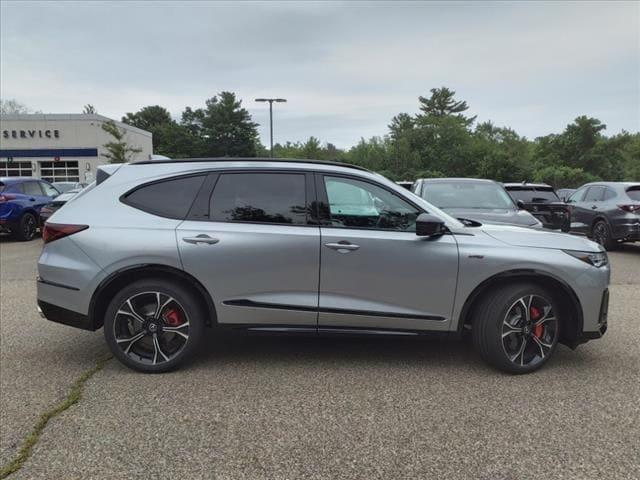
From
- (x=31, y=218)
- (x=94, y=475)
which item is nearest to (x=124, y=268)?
(x=94, y=475)

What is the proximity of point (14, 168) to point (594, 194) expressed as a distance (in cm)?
4196

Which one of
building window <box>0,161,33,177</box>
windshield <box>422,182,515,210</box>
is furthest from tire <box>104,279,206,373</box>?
building window <box>0,161,33,177</box>

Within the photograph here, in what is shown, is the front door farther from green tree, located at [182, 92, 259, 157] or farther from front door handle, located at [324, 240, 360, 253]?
green tree, located at [182, 92, 259, 157]

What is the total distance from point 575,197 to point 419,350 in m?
10.3

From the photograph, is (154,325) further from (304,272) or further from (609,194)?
(609,194)

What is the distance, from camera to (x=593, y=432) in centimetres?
310

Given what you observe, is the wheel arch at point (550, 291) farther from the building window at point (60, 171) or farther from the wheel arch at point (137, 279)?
the building window at point (60, 171)

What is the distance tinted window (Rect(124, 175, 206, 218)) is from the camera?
4.05 meters

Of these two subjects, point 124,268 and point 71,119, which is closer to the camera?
point 124,268

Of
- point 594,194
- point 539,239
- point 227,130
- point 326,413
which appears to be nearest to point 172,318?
point 326,413

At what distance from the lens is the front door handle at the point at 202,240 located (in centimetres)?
390

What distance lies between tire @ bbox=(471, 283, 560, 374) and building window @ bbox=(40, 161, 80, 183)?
4257cm

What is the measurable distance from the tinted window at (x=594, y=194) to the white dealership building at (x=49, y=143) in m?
37.1

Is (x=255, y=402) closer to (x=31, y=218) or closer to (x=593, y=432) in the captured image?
(x=593, y=432)
